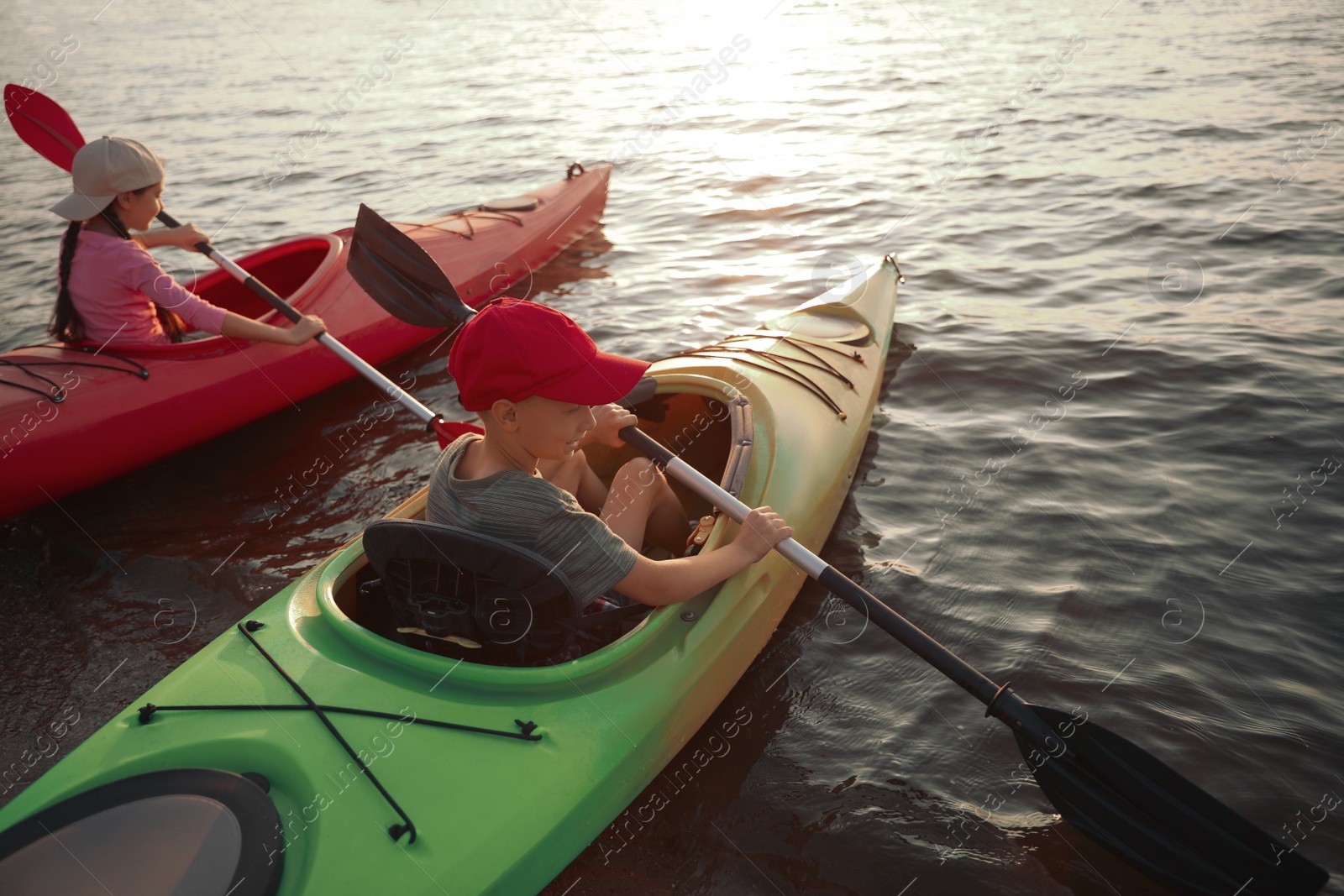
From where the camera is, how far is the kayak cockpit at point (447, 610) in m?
1.99

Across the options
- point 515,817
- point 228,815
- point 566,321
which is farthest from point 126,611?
point 566,321

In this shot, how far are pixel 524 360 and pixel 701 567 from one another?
2.77 feet

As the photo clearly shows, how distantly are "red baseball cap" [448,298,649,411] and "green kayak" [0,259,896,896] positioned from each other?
677mm

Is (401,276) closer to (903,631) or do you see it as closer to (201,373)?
(201,373)

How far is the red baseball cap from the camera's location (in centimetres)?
186

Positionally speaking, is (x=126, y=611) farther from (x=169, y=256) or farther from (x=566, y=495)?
(x=169, y=256)

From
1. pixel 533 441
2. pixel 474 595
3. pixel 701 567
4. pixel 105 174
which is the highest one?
pixel 105 174

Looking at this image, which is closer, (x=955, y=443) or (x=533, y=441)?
(x=533, y=441)

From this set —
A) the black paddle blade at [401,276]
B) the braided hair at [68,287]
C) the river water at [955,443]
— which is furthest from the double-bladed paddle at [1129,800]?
the braided hair at [68,287]

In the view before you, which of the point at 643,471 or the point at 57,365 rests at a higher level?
the point at 57,365

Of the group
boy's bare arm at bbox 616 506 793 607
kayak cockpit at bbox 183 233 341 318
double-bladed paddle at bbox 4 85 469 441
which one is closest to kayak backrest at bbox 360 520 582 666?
boy's bare arm at bbox 616 506 793 607

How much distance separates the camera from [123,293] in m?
3.91

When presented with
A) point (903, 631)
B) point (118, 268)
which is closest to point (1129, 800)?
point (903, 631)

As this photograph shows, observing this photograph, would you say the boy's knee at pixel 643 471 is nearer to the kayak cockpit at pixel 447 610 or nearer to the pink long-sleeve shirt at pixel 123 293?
the kayak cockpit at pixel 447 610
